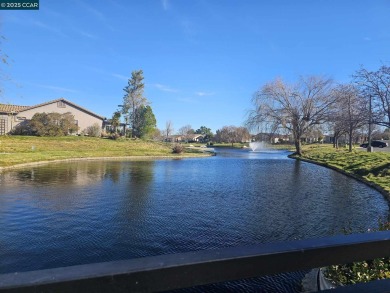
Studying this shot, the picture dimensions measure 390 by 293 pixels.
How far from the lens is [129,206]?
11711 millimetres

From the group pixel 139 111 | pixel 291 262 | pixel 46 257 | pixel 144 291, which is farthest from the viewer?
pixel 139 111

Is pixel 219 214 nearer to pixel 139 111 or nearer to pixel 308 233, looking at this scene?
pixel 308 233

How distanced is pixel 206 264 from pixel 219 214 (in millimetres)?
9372

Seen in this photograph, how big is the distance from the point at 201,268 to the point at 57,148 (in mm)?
43113

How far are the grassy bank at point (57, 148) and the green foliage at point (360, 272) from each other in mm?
25979

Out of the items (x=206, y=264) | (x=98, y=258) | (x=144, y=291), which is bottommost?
(x=98, y=258)

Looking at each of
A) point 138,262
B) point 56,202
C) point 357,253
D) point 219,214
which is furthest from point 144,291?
point 56,202

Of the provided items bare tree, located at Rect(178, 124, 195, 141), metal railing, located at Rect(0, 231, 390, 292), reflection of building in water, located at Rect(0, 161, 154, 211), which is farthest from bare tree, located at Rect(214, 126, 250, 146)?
metal railing, located at Rect(0, 231, 390, 292)

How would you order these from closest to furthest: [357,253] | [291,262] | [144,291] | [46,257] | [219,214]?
[144,291]
[291,262]
[357,253]
[46,257]
[219,214]

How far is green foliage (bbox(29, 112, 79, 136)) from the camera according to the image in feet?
160

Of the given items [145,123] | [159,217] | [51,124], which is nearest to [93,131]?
[51,124]

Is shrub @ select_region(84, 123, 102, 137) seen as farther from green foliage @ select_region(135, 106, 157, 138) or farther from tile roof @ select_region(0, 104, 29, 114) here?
green foliage @ select_region(135, 106, 157, 138)

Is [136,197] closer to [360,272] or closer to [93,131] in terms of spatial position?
[360,272]

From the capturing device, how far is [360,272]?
185 inches
